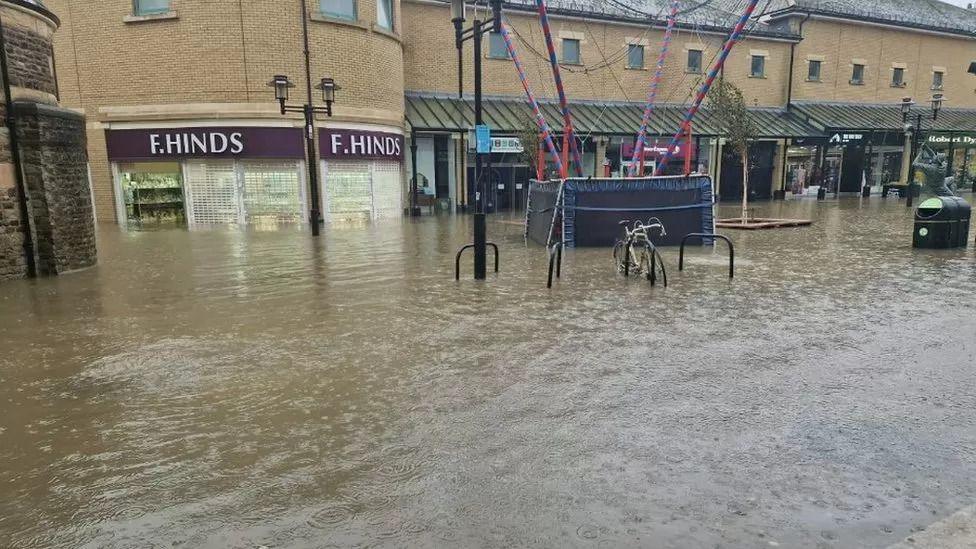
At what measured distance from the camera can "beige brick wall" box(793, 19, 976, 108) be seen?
33938 mm

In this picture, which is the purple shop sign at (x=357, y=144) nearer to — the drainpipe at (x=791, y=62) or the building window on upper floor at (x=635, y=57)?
the building window on upper floor at (x=635, y=57)

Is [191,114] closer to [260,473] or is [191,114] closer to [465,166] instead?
[465,166]

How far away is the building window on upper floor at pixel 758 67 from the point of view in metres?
33.1

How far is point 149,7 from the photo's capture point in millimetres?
20516

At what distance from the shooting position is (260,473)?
373 centimetres

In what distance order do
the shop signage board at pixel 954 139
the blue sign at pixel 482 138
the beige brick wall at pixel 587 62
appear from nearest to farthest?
the blue sign at pixel 482 138
the beige brick wall at pixel 587 62
the shop signage board at pixel 954 139

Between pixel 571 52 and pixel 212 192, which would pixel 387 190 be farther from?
pixel 571 52

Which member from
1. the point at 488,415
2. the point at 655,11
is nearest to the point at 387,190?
the point at 655,11

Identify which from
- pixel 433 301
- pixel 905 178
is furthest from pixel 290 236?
pixel 905 178

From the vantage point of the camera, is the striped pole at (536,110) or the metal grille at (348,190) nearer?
the striped pole at (536,110)

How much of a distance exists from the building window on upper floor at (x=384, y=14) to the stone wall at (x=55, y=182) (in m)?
13.4

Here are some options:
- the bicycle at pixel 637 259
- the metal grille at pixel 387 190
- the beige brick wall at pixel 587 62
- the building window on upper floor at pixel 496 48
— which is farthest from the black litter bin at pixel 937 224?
the building window on upper floor at pixel 496 48

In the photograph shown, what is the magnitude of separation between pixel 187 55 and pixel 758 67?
92.4 ft

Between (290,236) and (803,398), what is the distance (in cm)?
1524
